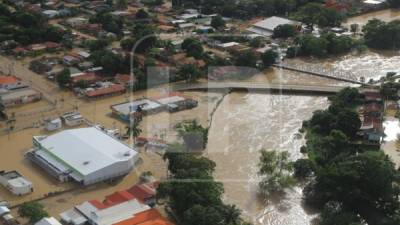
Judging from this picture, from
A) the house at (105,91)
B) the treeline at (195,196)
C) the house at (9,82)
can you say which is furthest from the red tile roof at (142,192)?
the house at (9,82)

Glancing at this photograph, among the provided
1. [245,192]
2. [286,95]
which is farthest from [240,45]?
[245,192]

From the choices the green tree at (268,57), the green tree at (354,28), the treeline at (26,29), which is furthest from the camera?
the green tree at (354,28)

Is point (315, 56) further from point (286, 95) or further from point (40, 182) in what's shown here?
point (40, 182)

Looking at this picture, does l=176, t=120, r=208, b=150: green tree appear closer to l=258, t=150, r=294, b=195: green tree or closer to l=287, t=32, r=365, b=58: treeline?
l=258, t=150, r=294, b=195: green tree

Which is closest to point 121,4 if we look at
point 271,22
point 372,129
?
point 271,22

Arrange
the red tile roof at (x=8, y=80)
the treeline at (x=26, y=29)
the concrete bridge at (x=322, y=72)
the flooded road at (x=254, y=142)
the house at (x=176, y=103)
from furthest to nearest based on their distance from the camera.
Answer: the treeline at (x=26, y=29), the concrete bridge at (x=322, y=72), the red tile roof at (x=8, y=80), the house at (x=176, y=103), the flooded road at (x=254, y=142)

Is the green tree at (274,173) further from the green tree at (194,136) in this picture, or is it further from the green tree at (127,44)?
the green tree at (127,44)

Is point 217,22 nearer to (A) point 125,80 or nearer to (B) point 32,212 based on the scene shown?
Result: (A) point 125,80
